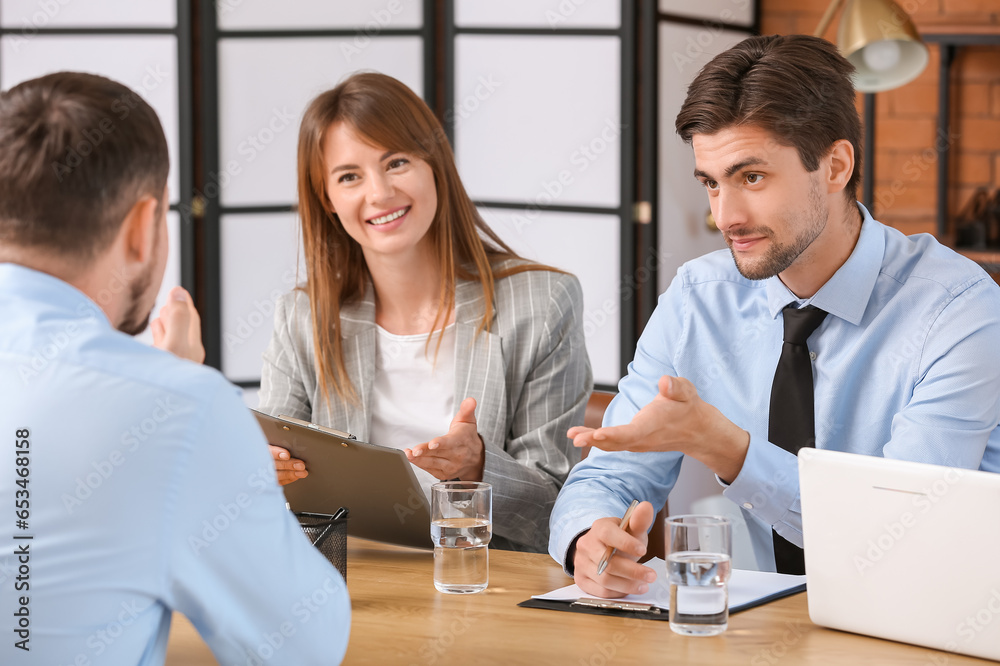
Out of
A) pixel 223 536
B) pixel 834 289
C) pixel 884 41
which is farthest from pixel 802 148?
pixel 884 41

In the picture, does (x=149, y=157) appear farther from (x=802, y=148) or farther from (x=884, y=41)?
(x=884, y=41)

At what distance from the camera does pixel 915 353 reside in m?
1.64

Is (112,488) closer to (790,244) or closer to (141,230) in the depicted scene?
(141,230)

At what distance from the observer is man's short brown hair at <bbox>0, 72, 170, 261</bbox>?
100 cm

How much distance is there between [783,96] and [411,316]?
2.95ft

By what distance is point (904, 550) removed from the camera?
1.16 m

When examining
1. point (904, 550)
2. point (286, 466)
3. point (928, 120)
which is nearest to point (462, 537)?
point (286, 466)

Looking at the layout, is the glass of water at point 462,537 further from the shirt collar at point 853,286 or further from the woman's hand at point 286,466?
the shirt collar at point 853,286

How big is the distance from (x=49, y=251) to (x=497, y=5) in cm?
292

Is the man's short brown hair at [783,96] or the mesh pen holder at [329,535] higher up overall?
the man's short brown hair at [783,96]

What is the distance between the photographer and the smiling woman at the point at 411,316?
211 centimetres

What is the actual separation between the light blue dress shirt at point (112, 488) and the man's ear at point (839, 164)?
1078 mm

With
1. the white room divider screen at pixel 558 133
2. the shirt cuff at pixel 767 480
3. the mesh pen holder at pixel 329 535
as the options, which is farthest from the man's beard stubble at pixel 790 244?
the white room divider screen at pixel 558 133

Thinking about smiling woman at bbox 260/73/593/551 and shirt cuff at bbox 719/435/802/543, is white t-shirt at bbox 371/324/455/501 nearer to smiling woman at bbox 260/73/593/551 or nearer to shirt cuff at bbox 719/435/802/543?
smiling woman at bbox 260/73/593/551
